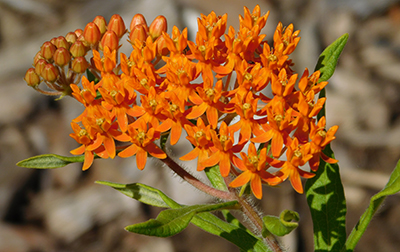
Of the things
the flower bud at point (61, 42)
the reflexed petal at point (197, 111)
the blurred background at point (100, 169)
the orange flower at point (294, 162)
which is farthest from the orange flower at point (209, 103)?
the blurred background at point (100, 169)

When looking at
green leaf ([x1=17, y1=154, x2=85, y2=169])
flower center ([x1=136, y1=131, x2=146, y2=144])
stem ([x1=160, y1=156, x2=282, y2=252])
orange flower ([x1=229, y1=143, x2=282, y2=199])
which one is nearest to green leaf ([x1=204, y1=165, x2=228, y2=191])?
stem ([x1=160, y1=156, x2=282, y2=252])

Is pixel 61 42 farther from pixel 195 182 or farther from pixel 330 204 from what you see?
pixel 330 204

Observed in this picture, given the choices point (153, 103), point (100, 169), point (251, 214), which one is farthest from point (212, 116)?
point (100, 169)

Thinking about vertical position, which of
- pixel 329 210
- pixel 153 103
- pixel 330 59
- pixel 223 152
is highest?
pixel 153 103

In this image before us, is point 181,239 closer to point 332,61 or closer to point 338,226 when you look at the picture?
point 338,226

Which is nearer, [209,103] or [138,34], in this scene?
[209,103]

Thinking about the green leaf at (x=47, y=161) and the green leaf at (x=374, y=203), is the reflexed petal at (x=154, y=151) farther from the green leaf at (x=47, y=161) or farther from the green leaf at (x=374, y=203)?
the green leaf at (x=374, y=203)
